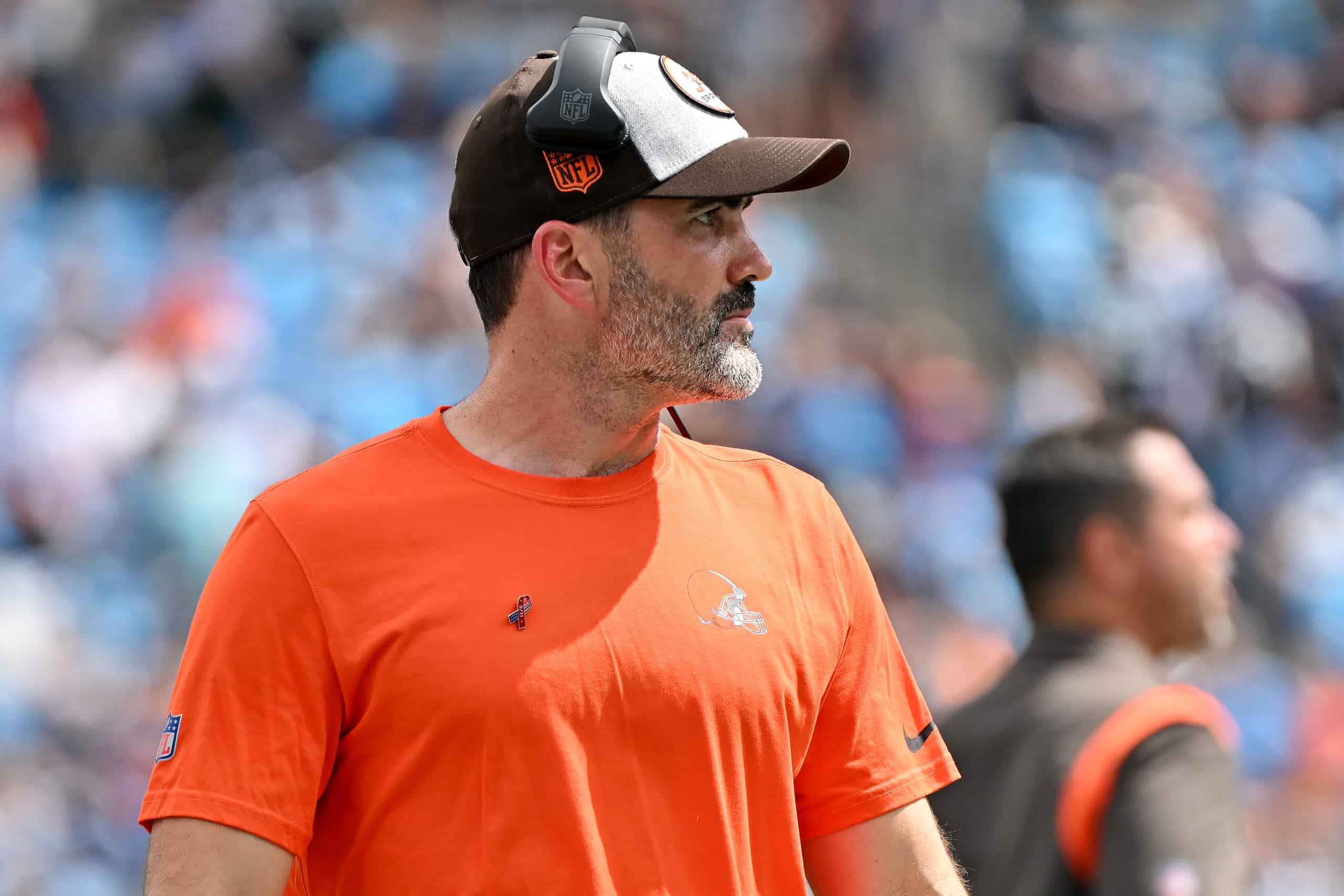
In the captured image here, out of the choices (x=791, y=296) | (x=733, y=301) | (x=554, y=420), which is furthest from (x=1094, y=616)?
(x=791, y=296)

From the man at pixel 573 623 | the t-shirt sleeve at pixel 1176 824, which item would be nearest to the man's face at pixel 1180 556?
the t-shirt sleeve at pixel 1176 824

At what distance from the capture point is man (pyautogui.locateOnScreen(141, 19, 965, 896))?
195cm

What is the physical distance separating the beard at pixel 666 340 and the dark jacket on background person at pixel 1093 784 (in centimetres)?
103

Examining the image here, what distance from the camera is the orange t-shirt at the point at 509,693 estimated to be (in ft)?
6.37

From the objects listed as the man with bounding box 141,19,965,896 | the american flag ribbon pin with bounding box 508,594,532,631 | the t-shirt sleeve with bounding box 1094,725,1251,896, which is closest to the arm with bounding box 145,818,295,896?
the man with bounding box 141,19,965,896

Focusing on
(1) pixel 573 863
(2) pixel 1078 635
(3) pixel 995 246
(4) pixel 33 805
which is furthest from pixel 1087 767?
(3) pixel 995 246

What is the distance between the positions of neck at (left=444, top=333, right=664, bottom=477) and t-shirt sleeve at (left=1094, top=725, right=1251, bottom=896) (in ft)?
3.49

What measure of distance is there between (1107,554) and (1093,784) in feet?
2.17

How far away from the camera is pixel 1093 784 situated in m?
2.78

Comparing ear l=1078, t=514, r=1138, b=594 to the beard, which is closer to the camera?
the beard

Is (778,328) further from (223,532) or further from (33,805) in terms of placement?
(33,805)

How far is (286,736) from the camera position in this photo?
1.93 meters

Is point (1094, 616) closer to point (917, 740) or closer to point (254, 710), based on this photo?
point (917, 740)

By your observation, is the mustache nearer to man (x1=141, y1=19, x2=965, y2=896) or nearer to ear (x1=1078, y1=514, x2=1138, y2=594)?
man (x1=141, y1=19, x2=965, y2=896)
